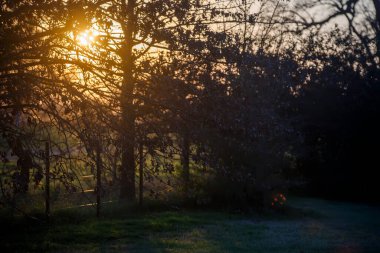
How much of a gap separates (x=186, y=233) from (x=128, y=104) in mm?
4350

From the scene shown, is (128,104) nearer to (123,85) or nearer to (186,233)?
(123,85)

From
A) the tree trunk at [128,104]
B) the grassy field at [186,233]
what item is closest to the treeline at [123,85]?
the tree trunk at [128,104]

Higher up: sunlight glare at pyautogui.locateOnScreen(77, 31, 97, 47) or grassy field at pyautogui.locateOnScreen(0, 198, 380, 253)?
sunlight glare at pyautogui.locateOnScreen(77, 31, 97, 47)

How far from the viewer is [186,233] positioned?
12312 mm

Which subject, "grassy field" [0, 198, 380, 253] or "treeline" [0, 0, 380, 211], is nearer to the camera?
"treeline" [0, 0, 380, 211]

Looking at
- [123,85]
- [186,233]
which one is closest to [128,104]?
[123,85]

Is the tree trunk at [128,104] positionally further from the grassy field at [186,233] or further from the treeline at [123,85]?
the grassy field at [186,233]

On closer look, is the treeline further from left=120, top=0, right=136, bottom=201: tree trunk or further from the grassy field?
the grassy field

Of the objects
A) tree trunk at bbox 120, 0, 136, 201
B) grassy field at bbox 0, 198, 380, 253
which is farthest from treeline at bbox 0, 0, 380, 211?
grassy field at bbox 0, 198, 380, 253

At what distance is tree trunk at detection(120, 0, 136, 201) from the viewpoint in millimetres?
9023

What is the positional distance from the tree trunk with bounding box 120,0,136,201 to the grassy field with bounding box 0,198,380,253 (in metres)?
1.71

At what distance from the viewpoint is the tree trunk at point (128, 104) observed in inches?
355

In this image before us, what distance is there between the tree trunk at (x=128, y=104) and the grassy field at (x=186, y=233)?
1705mm

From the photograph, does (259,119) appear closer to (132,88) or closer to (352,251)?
(132,88)
